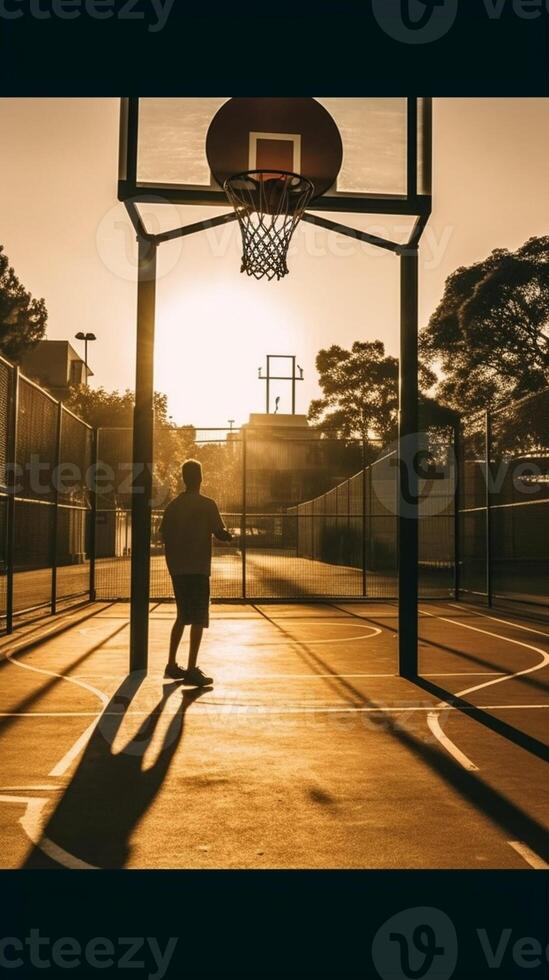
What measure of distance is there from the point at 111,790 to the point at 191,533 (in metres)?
3.91

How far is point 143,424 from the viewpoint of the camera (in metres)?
10.3

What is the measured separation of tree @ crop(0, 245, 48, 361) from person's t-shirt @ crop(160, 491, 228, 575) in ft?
107

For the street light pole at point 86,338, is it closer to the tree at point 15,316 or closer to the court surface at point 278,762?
the tree at point 15,316

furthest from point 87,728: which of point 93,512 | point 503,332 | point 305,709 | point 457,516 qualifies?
point 503,332

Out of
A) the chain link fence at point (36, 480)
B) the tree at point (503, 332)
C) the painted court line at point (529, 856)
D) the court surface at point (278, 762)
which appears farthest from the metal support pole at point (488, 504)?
the tree at point (503, 332)

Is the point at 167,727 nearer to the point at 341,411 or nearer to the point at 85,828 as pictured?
the point at 85,828

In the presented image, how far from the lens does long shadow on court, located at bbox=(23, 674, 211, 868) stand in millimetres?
4445

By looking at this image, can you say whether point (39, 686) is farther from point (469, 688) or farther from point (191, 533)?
point (469, 688)

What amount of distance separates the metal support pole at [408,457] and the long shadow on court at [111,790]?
2.71 metres

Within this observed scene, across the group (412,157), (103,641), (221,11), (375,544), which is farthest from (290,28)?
Answer: (375,544)

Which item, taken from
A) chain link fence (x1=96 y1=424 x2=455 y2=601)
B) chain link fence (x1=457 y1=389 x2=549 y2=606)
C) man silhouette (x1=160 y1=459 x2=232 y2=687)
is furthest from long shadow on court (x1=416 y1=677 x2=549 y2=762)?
chain link fence (x1=96 y1=424 x2=455 y2=601)

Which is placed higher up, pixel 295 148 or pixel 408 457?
pixel 295 148

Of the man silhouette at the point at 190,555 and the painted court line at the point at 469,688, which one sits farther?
the man silhouette at the point at 190,555

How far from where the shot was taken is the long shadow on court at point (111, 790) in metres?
4.45
